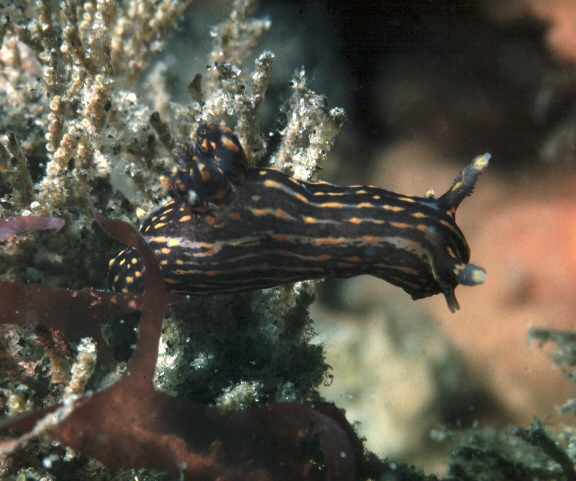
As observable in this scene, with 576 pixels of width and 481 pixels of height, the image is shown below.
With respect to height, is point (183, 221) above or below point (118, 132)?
below

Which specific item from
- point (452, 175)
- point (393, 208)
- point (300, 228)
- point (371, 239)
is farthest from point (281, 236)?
point (452, 175)

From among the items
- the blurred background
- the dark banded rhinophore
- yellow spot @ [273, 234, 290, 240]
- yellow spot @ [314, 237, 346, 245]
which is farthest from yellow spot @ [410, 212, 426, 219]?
the blurred background

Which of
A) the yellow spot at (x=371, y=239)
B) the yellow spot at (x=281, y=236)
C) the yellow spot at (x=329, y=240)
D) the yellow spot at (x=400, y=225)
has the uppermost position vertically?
the yellow spot at (x=400, y=225)

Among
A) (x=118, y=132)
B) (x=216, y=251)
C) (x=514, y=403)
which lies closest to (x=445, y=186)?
→ (x=514, y=403)

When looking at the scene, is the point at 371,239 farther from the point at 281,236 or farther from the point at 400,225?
the point at 281,236

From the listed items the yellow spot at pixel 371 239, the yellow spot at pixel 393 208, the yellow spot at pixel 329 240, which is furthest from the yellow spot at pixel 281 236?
Result: the yellow spot at pixel 393 208

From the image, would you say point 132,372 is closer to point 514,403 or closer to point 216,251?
point 216,251

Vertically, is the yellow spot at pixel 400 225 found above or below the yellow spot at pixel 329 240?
above

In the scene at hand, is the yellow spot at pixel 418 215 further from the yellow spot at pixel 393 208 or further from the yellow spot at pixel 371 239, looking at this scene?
the yellow spot at pixel 371 239
